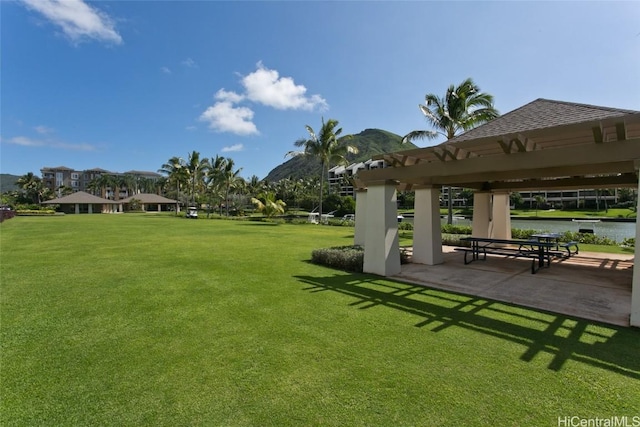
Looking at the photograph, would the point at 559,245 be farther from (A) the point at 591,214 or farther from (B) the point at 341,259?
(A) the point at 591,214

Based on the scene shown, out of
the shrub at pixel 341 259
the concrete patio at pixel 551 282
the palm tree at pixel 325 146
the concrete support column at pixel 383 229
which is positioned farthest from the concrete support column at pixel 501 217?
the palm tree at pixel 325 146

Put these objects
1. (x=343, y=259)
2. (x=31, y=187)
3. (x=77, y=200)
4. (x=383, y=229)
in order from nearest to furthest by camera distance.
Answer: (x=383, y=229) < (x=343, y=259) < (x=77, y=200) < (x=31, y=187)

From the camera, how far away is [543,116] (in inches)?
255

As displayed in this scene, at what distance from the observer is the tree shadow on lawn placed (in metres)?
3.43

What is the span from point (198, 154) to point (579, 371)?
52.9 meters

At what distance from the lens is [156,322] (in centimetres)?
446

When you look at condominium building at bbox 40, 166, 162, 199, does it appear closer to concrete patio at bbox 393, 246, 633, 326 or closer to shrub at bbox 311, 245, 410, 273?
shrub at bbox 311, 245, 410, 273

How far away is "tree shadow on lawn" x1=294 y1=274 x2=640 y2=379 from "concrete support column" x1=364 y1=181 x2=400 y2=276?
90 cm

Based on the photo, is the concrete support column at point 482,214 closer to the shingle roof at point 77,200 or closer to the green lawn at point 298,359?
the green lawn at point 298,359

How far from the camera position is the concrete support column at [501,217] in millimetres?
12234

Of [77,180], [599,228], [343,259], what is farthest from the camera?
[77,180]
